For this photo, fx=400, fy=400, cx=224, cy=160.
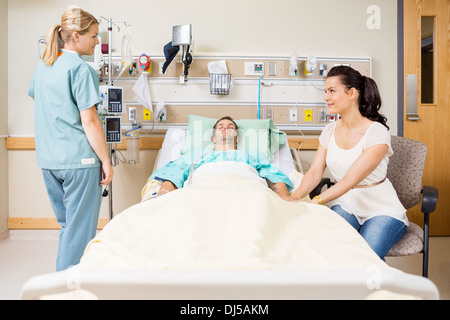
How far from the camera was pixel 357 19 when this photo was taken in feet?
10.6

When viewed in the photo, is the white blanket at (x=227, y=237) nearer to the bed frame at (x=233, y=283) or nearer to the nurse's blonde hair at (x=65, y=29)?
the bed frame at (x=233, y=283)

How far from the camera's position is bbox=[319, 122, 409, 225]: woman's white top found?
1.82 meters

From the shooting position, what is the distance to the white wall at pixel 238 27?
3.22 m

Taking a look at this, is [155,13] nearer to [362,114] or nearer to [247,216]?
[362,114]

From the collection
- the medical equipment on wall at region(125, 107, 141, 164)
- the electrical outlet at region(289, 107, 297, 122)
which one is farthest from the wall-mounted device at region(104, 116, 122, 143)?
the electrical outlet at region(289, 107, 297, 122)

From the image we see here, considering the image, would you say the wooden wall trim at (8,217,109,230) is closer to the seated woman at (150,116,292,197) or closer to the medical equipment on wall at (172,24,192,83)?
the seated woman at (150,116,292,197)

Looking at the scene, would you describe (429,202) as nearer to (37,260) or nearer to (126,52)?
(126,52)

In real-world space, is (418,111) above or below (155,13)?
below

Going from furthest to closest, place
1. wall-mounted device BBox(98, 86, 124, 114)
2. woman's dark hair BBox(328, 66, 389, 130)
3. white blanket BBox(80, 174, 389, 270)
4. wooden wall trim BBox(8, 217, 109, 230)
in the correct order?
wooden wall trim BBox(8, 217, 109, 230) < wall-mounted device BBox(98, 86, 124, 114) < woman's dark hair BBox(328, 66, 389, 130) < white blanket BBox(80, 174, 389, 270)

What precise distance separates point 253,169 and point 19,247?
201 cm

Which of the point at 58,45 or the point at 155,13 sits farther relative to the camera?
the point at 155,13

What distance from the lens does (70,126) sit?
6.82 feet

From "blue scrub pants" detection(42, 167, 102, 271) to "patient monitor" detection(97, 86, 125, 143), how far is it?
2.05 ft
